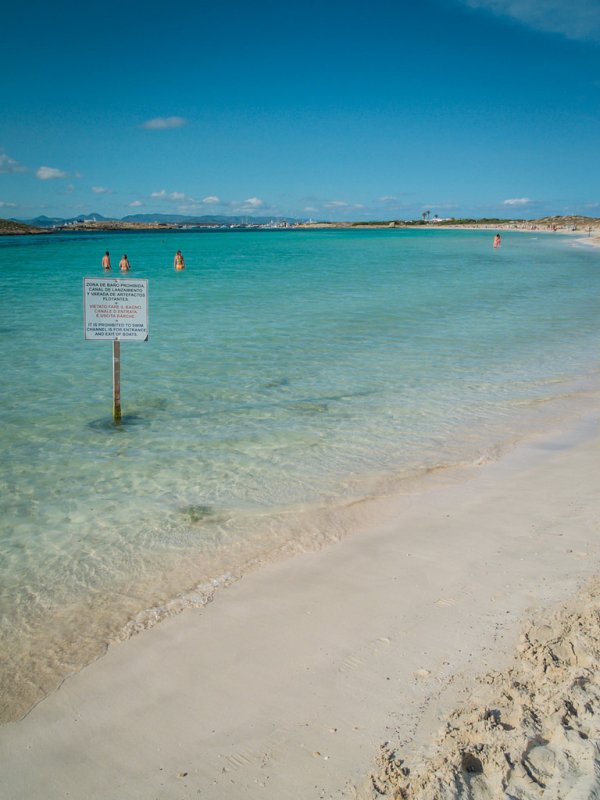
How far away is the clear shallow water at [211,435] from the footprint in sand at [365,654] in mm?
1338

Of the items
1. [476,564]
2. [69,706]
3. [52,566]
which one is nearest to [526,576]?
[476,564]

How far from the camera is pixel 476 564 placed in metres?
4.68

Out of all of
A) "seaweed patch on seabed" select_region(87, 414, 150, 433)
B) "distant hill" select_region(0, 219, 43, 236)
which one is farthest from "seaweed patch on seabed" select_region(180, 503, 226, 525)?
"distant hill" select_region(0, 219, 43, 236)

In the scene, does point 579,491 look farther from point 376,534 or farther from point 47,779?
point 47,779

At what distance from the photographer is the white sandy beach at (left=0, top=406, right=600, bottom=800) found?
2.83 m

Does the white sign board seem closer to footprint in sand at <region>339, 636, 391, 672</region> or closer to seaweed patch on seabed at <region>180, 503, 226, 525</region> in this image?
seaweed patch on seabed at <region>180, 503, 226, 525</region>

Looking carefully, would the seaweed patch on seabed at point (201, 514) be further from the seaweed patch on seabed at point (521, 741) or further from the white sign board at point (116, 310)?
the seaweed patch on seabed at point (521, 741)

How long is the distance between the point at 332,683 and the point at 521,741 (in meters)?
1.07

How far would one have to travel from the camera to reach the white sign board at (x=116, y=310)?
7.46 metres

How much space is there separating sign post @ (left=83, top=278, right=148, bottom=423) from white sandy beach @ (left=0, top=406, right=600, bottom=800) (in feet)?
13.6

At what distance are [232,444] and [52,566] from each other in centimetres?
308

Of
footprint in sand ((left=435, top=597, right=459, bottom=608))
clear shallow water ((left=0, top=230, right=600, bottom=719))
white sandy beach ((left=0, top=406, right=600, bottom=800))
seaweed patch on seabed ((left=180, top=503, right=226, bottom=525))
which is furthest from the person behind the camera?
seaweed patch on seabed ((left=180, top=503, right=226, bottom=525))

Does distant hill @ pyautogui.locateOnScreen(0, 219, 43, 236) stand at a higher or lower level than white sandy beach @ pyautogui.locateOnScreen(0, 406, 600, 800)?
higher

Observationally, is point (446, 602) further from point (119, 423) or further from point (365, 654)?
point (119, 423)
